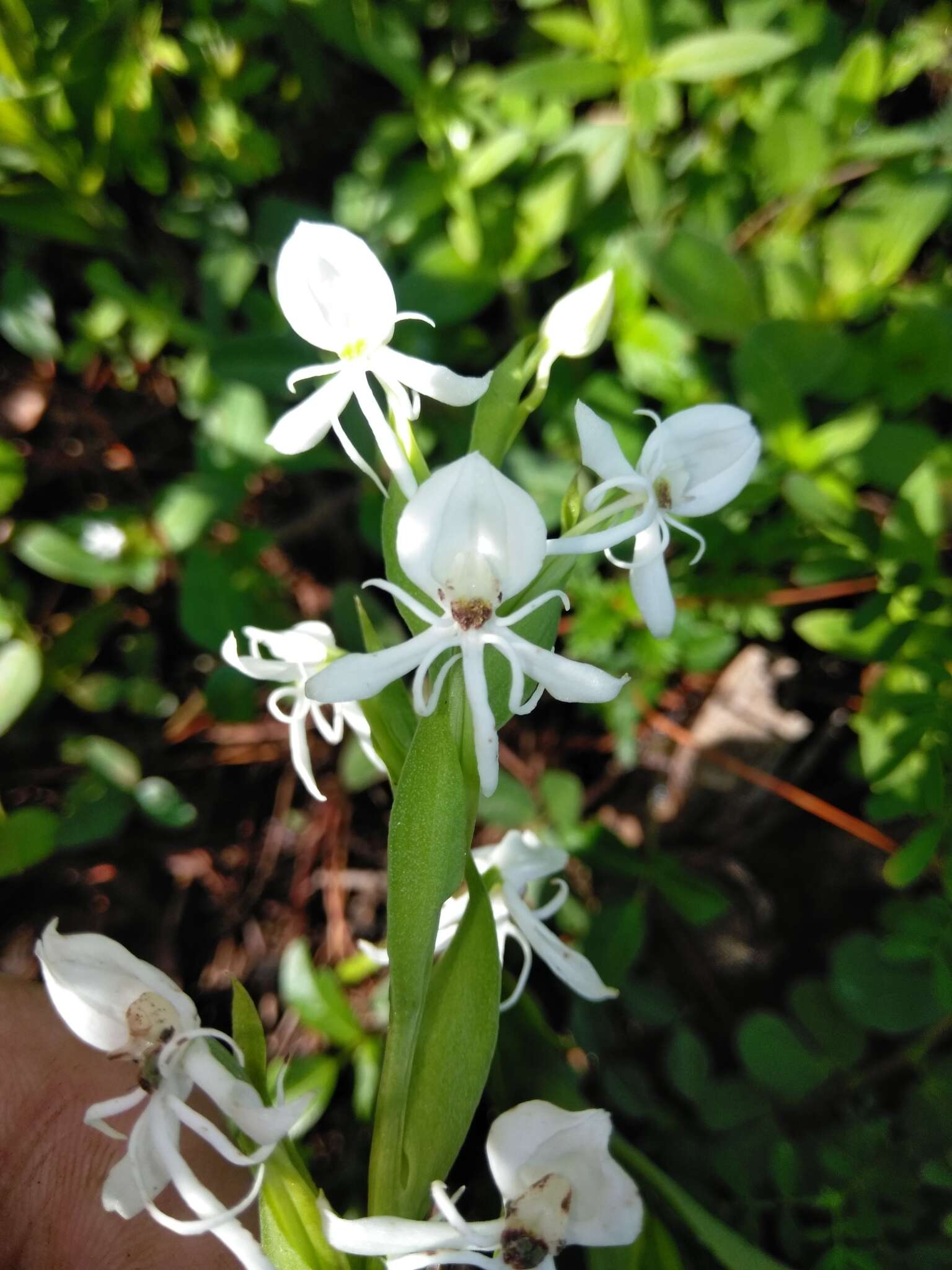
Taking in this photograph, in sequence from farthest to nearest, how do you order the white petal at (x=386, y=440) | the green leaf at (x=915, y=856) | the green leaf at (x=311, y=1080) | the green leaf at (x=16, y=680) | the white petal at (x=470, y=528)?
1. the green leaf at (x=16, y=680)
2. the green leaf at (x=311, y=1080)
3. the green leaf at (x=915, y=856)
4. the white petal at (x=386, y=440)
5. the white petal at (x=470, y=528)

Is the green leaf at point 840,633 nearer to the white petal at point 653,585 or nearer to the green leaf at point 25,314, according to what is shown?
the white petal at point 653,585

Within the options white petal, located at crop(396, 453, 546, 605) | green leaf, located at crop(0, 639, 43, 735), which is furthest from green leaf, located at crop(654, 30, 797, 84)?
green leaf, located at crop(0, 639, 43, 735)

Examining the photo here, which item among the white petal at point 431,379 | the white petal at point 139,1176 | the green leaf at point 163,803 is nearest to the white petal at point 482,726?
the white petal at point 431,379

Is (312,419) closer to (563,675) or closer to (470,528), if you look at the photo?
(470,528)

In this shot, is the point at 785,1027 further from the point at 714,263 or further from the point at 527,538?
the point at 714,263

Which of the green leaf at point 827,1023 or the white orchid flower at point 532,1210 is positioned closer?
the white orchid flower at point 532,1210

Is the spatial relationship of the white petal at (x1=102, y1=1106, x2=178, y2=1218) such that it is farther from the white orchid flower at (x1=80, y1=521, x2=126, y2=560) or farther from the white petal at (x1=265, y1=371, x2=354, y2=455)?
the white orchid flower at (x1=80, y1=521, x2=126, y2=560)

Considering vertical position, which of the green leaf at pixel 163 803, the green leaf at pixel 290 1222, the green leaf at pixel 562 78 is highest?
the green leaf at pixel 562 78
